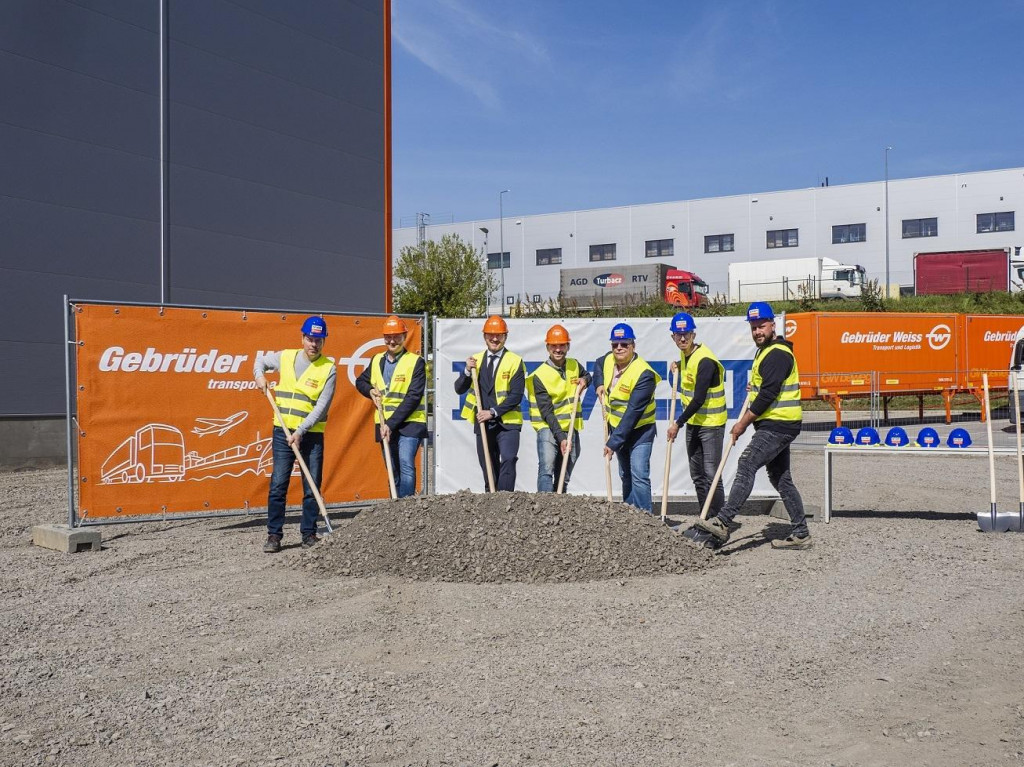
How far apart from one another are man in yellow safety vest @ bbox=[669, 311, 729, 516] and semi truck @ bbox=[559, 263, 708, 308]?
35.2 meters

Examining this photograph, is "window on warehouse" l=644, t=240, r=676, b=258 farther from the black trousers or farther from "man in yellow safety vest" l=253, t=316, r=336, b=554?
"man in yellow safety vest" l=253, t=316, r=336, b=554

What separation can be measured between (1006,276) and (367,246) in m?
33.5

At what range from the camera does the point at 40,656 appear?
5.19 m

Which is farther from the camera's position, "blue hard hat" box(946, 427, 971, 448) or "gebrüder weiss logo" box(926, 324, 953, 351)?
"gebrüder weiss logo" box(926, 324, 953, 351)

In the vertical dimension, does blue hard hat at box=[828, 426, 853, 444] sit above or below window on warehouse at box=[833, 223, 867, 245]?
below

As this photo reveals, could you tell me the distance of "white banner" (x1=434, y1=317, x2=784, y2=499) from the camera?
1034 cm

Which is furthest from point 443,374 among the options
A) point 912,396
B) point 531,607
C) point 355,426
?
point 912,396

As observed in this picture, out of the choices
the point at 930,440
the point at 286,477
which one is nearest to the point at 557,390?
the point at 286,477

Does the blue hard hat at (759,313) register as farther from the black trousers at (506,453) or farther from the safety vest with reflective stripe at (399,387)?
the safety vest with reflective stripe at (399,387)

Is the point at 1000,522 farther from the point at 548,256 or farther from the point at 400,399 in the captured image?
the point at 548,256

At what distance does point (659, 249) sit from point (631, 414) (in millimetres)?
51744

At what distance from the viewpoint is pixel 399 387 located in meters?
8.66

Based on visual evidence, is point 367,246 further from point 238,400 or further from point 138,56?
point 238,400

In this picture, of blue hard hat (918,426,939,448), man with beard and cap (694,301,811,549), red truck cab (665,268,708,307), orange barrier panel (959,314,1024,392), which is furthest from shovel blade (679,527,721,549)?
red truck cab (665,268,708,307)
